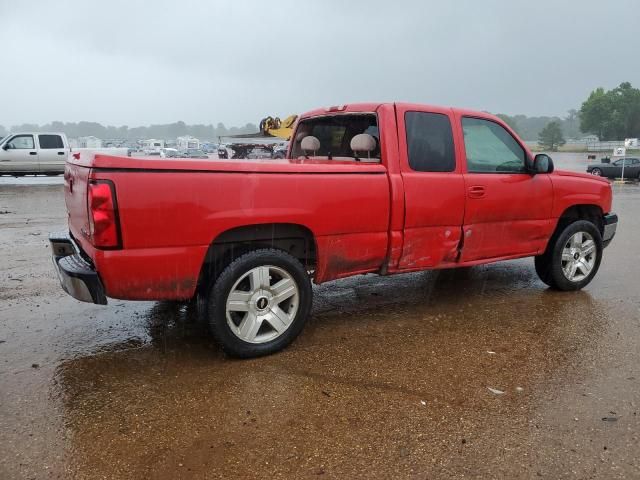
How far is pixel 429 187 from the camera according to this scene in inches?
167

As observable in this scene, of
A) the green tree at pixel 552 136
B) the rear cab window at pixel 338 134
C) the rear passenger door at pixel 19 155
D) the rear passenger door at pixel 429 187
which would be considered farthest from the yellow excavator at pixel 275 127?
the green tree at pixel 552 136

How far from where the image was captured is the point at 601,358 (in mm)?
3779

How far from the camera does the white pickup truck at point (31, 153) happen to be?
18.6 metres

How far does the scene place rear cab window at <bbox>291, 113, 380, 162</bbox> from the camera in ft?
14.7

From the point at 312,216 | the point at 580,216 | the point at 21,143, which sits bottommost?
the point at 580,216

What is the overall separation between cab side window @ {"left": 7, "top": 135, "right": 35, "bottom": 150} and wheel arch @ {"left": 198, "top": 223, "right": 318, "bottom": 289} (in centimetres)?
1825

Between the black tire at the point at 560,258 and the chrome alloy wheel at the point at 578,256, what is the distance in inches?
1.1

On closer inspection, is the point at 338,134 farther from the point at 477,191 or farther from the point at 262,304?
the point at 262,304

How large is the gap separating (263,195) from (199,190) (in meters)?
0.44

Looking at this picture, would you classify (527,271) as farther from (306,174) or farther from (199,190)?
(199,190)

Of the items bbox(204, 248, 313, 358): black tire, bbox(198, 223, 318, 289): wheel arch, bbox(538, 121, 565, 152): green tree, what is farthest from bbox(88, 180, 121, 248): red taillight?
bbox(538, 121, 565, 152): green tree

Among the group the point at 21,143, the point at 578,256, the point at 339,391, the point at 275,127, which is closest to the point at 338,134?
the point at 339,391

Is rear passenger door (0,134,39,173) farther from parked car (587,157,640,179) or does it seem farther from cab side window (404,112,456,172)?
parked car (587,157,640,179)

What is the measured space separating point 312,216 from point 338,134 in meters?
1.61
